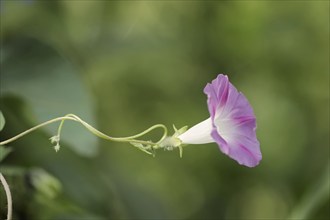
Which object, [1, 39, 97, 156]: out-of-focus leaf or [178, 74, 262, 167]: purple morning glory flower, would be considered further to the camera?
[1, 39, 97, 156]: out-of-focus leaf

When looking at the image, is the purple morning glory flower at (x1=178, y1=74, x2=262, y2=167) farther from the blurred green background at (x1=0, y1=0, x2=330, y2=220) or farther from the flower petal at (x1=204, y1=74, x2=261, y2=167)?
the blurred green background at (x1=0, y1=0, x2=330, y2=220)

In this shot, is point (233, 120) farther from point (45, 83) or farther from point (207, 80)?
point (207, 80)

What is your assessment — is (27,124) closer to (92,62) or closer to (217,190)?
(92,62)

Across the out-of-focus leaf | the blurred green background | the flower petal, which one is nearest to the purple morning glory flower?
the flower petal

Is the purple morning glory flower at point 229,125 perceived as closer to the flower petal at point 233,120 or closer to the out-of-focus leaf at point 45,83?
the flower petal at point 233,120

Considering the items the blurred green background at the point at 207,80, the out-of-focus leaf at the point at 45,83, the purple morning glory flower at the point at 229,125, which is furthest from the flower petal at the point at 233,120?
the blurred green background at the point at 207,80
